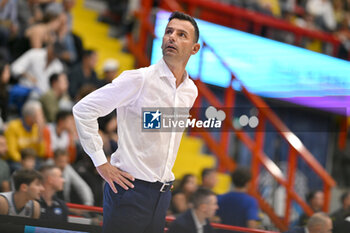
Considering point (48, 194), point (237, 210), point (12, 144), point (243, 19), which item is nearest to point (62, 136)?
point (12, 144)

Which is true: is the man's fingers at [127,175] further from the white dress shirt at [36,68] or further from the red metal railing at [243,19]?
the red metal railing at [243,19]

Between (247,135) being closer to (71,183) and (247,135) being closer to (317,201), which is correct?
(317,201)

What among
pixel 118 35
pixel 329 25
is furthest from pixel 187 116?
pixel 329 25

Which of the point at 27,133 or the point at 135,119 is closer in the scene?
the point at 135,119

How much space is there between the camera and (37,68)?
19.5 feet

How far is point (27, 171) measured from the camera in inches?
137

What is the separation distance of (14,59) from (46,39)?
39cm

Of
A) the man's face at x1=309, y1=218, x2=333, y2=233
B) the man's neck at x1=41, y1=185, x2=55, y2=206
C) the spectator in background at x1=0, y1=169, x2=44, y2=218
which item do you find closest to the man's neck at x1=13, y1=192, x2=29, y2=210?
the spectator in background at x1=0, y1=169, x2=44, y2=218

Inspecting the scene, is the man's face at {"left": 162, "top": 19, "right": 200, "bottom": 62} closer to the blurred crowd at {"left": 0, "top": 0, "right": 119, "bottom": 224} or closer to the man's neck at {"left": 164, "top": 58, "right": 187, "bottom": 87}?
the man's neck at {"left": 164, "top": 58, "right": 187, "bottom": 87}

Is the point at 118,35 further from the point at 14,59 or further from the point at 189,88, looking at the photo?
the point at 189,88

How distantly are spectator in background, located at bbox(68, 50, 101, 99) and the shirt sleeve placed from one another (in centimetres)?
316

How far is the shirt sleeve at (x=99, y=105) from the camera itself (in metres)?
2.43

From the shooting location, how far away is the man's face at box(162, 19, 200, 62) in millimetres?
2486

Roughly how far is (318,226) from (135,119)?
53.2 inches
